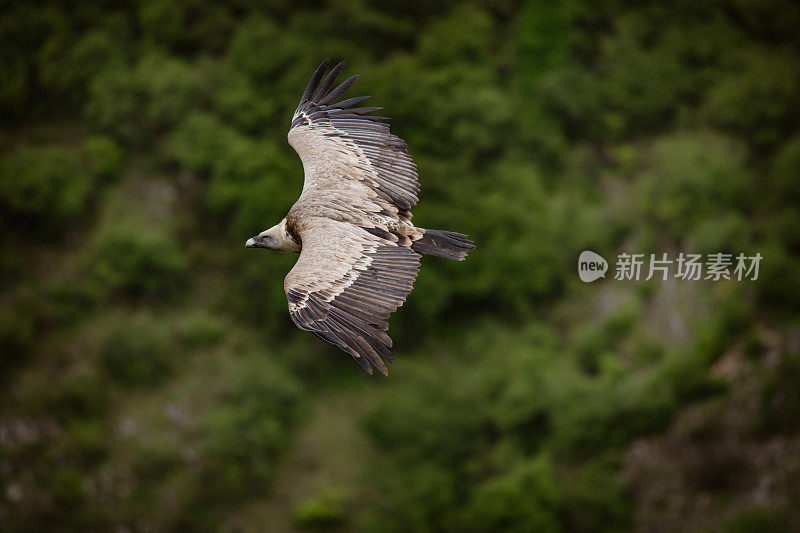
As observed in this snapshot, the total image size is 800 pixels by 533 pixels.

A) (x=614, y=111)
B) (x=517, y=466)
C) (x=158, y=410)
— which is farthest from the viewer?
(x=614, y=111)

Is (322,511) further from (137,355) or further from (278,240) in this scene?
(278,240)

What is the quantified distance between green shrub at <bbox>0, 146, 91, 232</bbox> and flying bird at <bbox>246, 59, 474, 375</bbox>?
23.2 m

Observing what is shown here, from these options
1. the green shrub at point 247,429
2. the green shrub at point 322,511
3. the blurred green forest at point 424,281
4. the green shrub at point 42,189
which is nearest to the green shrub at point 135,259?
the blurred green forest at point 424,281

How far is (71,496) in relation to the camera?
108 feet

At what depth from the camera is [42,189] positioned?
35.1m

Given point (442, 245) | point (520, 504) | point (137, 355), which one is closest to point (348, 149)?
point (442, 245)

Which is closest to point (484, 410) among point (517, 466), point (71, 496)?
point (517, 466)

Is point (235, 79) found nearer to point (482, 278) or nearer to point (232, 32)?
point (232, 32)

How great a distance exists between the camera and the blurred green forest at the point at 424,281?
3148 cm

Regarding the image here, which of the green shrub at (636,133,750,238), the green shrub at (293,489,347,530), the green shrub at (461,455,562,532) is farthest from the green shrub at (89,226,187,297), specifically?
the green shrub at (636,133,750,238)

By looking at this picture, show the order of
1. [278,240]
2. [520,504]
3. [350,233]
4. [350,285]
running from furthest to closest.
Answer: [520,504] → [278,240] → [350,233] → [350,285]

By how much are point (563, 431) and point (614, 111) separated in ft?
40.4

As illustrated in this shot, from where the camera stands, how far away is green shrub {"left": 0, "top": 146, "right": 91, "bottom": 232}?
3509 centimetres

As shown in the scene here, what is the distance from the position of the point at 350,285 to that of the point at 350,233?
0.88 metres
